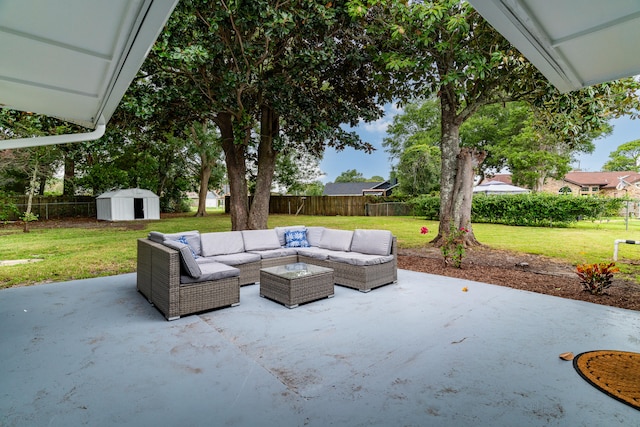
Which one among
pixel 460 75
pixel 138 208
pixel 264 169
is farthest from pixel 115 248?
pixel 138 208

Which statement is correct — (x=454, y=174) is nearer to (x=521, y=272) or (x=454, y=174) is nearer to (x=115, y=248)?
(x=521, y=272)

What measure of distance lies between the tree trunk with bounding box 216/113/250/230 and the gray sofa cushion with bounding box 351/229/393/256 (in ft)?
13.1

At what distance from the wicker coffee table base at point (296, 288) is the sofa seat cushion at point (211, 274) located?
45 centimetres

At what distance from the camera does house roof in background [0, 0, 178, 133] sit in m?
1.77

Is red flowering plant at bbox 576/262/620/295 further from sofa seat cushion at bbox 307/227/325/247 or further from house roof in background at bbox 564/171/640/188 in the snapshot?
house roof in background at bbox 564/171/640/188

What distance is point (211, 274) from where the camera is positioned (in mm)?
3709

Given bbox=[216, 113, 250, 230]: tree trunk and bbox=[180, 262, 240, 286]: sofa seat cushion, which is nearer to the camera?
bbox=[180, 262, 240, 286]: sofa seat cushion

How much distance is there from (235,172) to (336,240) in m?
3.93

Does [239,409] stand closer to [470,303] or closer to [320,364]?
[320,364]

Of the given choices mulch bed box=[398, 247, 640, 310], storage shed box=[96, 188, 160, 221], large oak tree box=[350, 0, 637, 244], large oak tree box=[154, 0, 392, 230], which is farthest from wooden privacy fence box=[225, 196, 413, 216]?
mulch bed box=[398, 247, 640, 310]

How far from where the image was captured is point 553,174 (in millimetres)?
19578

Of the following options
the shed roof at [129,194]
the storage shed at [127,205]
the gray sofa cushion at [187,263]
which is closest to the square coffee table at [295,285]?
the gray sofa cushion at [187,263]

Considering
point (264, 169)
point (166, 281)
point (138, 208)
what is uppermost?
point (264, 169)

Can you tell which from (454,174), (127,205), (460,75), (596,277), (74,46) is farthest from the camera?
(127,205)
